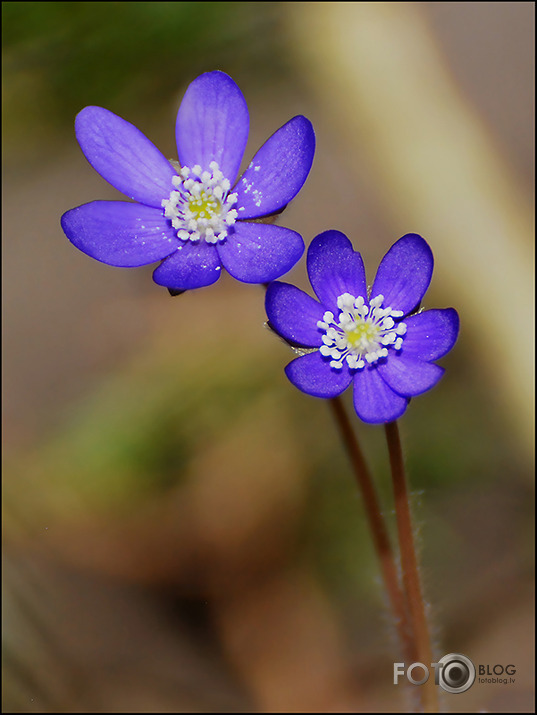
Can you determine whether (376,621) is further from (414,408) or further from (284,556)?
(414,408)

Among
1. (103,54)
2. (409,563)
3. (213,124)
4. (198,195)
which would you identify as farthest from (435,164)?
(409,563)

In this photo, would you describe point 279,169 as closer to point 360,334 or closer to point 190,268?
point 190,268

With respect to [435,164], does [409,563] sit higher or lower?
lower

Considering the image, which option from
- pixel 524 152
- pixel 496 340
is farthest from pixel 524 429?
pixel 524 152

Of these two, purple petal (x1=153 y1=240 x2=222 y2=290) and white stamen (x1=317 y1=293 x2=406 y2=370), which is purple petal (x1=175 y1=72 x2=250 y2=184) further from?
white stamen (x1=317 y1=293 x2=406 y2=370)

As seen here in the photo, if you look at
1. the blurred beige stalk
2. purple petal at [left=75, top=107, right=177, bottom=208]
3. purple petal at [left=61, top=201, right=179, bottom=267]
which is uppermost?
the blurred beige stalk

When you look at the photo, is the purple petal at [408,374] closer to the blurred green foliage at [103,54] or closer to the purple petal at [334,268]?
the purple petal at [334,268]

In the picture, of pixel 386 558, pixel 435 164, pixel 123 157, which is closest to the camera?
pixel 123 157

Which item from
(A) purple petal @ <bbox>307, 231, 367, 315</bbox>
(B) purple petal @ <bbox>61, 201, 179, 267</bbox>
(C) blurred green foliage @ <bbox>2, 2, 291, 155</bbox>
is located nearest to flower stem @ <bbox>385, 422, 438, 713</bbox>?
(A) purple petal @ <bbox>307, 231, 367, 315</bbox>
